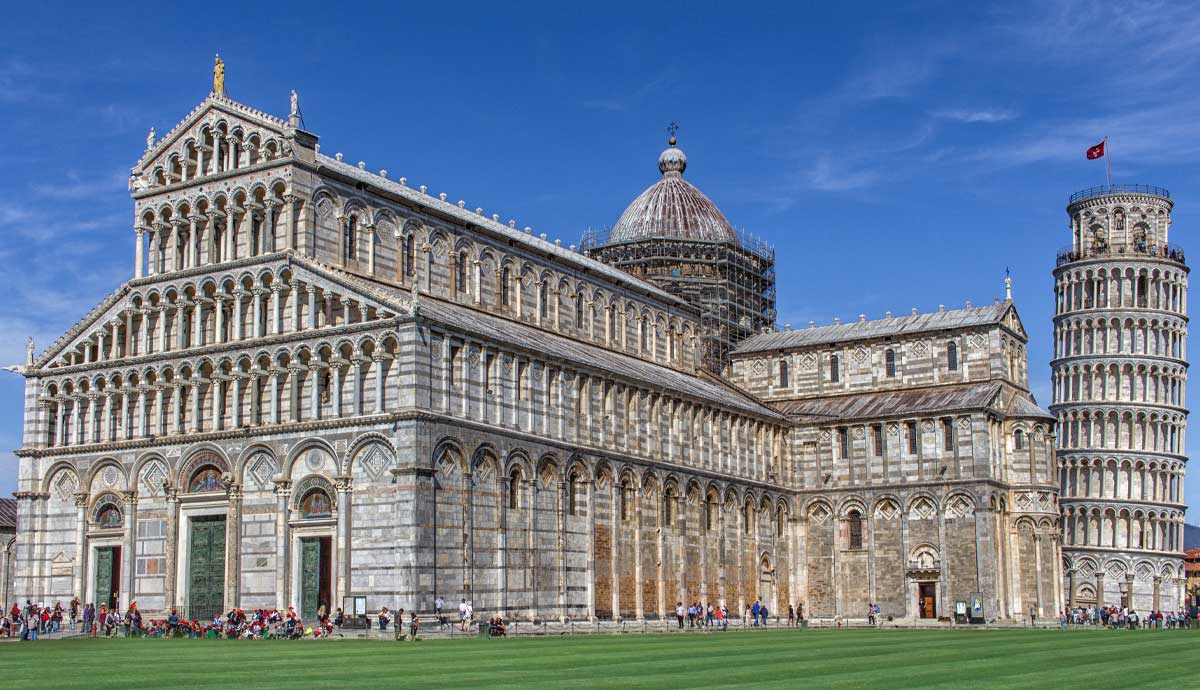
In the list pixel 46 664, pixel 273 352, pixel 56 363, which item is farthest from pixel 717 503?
pixel 46 664

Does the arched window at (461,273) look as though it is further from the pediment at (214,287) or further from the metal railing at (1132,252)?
the metal railing at (1132,252)

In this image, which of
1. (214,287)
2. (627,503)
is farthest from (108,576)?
(627,503)

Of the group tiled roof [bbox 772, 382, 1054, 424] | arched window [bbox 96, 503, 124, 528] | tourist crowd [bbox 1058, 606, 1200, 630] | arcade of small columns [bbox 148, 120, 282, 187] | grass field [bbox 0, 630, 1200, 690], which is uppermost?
arcade of small columns [bbox 148, 120, 282, 187]

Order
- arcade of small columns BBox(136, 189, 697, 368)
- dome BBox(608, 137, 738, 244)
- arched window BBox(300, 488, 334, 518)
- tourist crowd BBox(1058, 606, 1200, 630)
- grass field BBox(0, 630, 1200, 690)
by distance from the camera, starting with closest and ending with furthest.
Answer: grass field BBox(0, 630, 1200, 690)
arched window BBox(300, 488, 334, 518)
arcade of small columns BBox(136, 189, 697, 368)
tourist crowd BBox(1058, 606, 1200, 630)
dome BBox(608, 137, 738, 244)

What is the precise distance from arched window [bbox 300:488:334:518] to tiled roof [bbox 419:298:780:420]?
7.88 metres

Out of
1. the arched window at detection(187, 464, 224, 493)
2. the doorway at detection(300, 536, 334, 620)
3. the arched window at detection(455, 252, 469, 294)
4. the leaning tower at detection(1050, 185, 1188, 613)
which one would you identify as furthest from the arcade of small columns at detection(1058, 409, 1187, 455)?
the arched window at detection(187, 464, 224, 493)

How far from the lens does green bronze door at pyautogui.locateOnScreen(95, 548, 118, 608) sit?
54844mm

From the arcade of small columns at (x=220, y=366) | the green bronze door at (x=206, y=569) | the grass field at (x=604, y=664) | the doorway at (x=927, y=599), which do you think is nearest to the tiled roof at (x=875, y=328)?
the doorway at (x=927, y=599)

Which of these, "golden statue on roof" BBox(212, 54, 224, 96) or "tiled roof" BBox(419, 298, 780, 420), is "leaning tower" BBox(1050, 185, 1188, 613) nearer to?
"tiled roof" BBox(419, 298, 780, 420)

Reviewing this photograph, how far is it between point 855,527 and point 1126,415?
3350cm

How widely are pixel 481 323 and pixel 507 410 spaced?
17.3 ft

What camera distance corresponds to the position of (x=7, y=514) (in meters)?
73.1

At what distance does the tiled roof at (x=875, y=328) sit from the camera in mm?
76625

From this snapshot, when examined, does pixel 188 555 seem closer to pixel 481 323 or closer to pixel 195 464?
pixel 195 464
